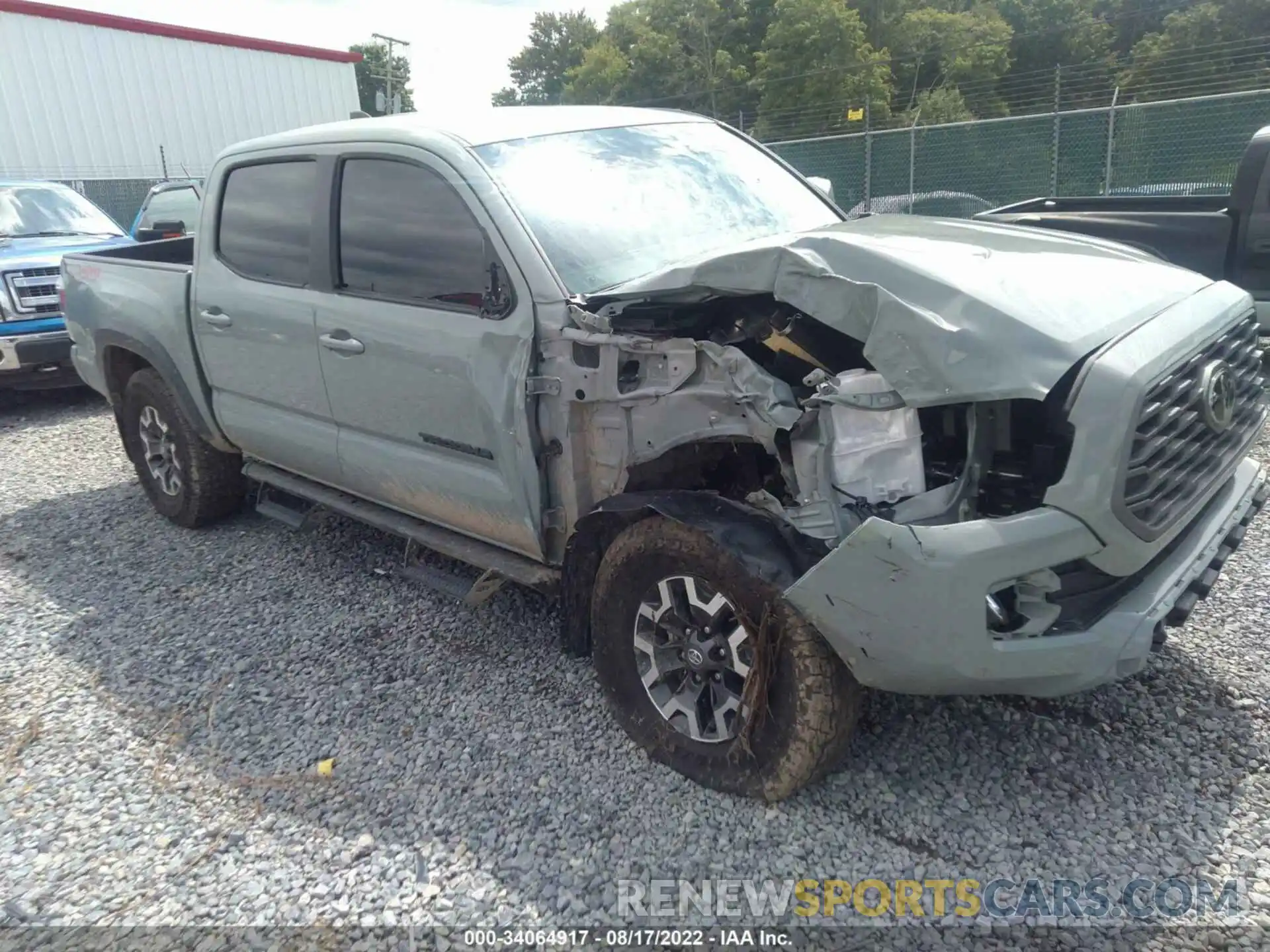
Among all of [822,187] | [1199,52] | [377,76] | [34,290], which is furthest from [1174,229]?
[377,76]

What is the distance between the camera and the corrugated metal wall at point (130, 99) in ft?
69.1

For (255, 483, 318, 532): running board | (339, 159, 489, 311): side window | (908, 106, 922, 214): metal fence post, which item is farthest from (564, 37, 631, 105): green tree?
(339, 159, 489, 311): side window

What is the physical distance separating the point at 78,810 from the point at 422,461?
5.30 feet

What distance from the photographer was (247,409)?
181 inches

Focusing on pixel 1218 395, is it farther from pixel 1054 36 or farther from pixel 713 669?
pixel 1054 36

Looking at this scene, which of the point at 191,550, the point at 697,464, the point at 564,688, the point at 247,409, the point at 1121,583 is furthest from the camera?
the point at 191,550

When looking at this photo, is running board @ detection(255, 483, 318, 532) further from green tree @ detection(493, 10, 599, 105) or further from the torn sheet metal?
green tree @ detection(493, 10, 599, 105)

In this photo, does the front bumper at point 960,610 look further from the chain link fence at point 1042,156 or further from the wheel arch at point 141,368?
the chain link fence at point 1042,156

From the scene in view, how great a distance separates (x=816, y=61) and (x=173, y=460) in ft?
129

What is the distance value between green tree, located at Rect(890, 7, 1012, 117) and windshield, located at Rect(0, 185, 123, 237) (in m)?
33.4

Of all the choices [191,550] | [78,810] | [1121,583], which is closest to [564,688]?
[78,810]

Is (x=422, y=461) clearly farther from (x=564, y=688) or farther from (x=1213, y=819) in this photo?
Answer: (x=1213, y=819)

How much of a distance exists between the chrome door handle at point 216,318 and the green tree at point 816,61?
34610mm

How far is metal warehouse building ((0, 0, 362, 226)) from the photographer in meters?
20.8
